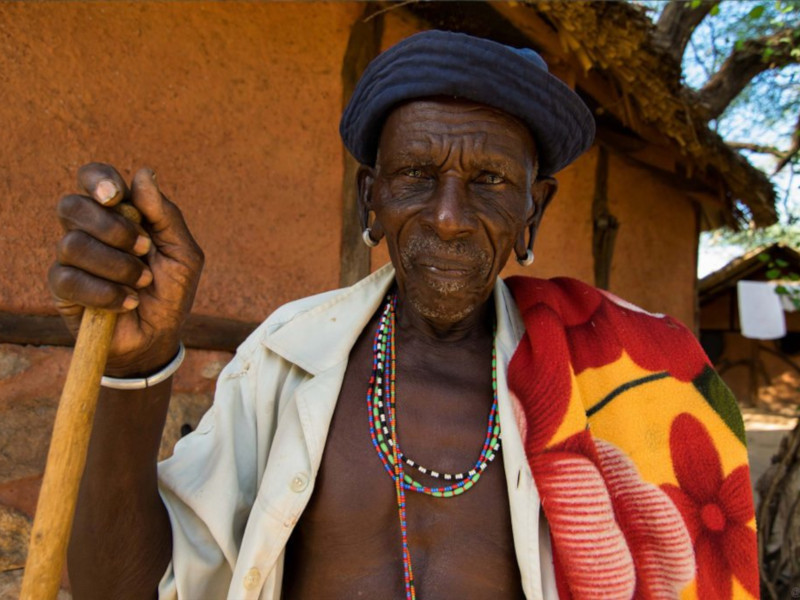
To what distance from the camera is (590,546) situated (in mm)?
1385

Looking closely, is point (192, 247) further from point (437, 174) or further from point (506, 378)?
point (506, 378)

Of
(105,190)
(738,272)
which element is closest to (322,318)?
(105,190)

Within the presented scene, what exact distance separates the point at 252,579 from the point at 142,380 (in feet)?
1.49

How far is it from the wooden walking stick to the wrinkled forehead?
70cm

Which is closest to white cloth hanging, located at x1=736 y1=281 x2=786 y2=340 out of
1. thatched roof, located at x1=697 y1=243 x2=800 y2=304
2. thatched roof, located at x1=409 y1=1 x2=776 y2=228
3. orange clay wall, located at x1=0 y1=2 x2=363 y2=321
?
thatched roof, located at x1=697 y1=243 x2=800 y2=304

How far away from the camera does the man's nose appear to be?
155 cm

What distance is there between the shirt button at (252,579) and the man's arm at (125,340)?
0.58 ft

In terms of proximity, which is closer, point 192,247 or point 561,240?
point 192,247

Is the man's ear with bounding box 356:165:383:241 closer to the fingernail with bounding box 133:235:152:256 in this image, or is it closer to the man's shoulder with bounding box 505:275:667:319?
the man's shoulder with bounding box 505:275:667:319

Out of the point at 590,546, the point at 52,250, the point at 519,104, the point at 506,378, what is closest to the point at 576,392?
the point at 506,378

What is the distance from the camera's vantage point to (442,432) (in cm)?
161

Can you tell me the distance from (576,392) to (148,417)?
0.87 metres

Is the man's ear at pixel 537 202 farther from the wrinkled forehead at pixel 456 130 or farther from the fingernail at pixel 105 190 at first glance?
the fingernail at pixel 105 190

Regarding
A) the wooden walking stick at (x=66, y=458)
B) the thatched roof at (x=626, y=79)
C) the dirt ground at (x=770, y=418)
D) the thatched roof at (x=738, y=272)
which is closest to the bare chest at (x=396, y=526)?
the wooden walking stick at (x=66, y=458)
